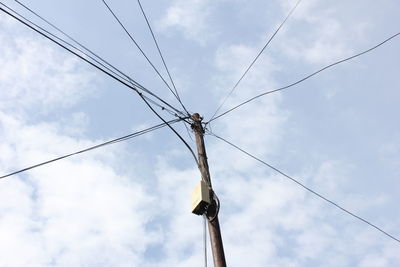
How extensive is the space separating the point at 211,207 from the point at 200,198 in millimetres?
205

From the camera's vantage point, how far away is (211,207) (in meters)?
5.09

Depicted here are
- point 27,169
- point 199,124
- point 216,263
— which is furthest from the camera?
point 199,124

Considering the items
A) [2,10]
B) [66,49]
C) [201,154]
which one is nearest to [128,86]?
[66,49]

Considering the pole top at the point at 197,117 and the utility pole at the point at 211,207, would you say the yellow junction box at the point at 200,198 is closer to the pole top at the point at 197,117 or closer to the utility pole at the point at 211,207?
the utility pole at the point at 211,207

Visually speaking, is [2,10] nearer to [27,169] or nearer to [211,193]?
[27,169]

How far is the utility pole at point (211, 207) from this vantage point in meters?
4.56

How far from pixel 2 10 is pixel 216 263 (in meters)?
3.91

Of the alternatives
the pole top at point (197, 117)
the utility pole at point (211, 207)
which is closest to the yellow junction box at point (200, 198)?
the utility pole at point (211, 207)

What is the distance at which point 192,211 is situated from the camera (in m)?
5.14

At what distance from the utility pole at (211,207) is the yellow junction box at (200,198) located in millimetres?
117

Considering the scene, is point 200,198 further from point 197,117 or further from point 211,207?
point 197,117

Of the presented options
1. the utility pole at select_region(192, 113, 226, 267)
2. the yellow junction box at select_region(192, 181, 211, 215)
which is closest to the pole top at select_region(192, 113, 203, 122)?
the utility pole at select_region(192, 113, 226, 267)

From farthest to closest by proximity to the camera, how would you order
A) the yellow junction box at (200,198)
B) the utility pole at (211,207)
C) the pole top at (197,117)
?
the pole top at (197,117), the yellow junction box at (200,198), the utility pole at (211,207)

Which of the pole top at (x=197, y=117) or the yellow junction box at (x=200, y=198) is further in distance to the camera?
the pole top at (x=197, y=117)
